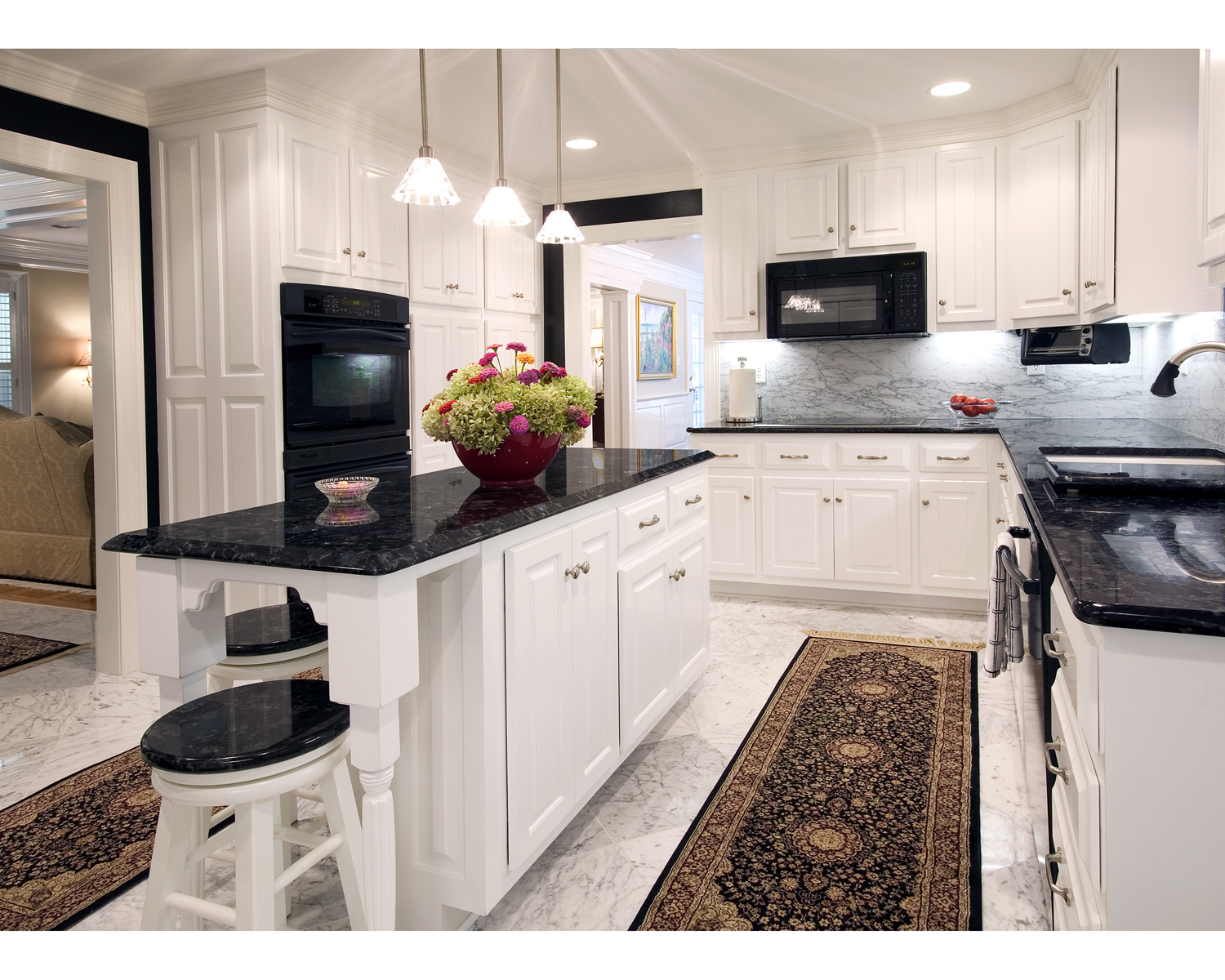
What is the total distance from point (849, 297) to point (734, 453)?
101 cm

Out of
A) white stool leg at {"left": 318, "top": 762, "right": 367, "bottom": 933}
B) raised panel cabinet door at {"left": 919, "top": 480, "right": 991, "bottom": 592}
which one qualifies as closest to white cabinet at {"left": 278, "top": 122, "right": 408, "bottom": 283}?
white stool leg at {"left": 318, "top": 762, "right": 367, "bottom": 933}

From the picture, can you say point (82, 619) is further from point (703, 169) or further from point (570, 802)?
point (703, 169)

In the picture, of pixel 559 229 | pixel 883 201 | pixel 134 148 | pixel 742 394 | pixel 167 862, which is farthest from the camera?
pixel 742 394

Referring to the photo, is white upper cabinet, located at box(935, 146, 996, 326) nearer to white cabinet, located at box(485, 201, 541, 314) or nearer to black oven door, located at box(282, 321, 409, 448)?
white cabinet, located at box(485, 201, 541, 314)

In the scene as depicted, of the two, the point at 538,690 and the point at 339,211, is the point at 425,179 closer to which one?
the point at 538,690

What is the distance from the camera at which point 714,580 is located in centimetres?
476

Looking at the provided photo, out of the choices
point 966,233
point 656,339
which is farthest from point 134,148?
point 656,339

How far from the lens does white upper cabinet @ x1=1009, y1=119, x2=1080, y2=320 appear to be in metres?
4.02

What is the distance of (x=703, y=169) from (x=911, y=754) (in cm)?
342

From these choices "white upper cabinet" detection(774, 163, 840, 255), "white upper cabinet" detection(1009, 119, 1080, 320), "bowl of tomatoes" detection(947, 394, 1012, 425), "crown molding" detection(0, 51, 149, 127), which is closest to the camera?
"crown molding" detection(0, 51, 149, 127)

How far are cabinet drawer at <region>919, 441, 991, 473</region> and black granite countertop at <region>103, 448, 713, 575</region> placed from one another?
2.28m

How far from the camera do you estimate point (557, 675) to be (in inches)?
79.4

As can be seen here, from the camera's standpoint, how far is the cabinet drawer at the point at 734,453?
4.61 m
